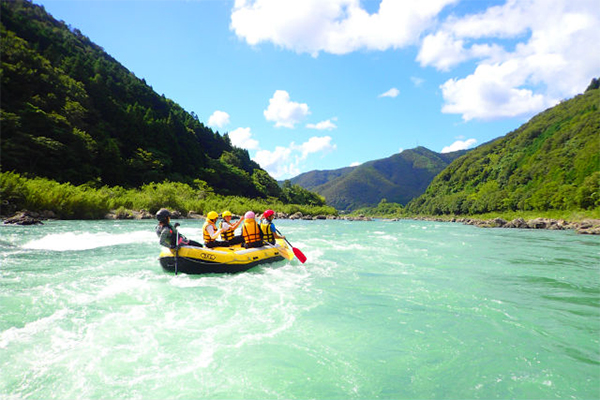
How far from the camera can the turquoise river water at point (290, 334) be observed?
357cm

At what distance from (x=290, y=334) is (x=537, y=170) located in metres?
103

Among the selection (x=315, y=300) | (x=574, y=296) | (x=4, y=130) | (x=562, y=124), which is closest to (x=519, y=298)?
(x=574, y=296)

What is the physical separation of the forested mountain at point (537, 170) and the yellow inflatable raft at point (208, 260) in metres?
56.6

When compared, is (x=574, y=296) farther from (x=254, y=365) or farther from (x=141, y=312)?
(x=141, y=312)

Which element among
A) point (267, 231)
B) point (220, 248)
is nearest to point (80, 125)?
point (220, 248)

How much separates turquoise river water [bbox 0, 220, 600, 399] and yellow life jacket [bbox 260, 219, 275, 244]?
5.71 ft

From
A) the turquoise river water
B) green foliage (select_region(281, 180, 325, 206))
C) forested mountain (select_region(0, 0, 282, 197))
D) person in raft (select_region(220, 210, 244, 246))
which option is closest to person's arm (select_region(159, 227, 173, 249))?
the turquoise river water

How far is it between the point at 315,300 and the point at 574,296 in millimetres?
6754

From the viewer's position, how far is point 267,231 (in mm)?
10953

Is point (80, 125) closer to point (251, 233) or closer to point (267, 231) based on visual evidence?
point (267, 231)

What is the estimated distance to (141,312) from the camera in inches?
225

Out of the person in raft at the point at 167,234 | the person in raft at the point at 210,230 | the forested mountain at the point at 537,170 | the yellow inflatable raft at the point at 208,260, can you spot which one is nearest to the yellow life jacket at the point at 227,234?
the person in raft at the point at 210,230

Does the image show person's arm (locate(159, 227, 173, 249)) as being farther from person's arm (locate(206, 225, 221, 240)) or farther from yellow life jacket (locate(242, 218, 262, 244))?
yellow life jacket (locate(242, 218, 262, 244))

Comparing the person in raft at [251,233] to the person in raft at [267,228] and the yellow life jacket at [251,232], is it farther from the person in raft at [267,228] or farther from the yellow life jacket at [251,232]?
the person in raft at [267,228]
